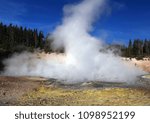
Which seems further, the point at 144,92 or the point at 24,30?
the point at 24,30

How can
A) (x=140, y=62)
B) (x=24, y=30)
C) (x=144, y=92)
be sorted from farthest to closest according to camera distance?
(x=24, y=30) → (x=140, y=62) → (x=144, y=92)

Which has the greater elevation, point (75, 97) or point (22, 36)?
point (22, 36)

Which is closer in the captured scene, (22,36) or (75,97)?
(75,97)

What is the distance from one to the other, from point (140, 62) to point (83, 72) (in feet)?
136

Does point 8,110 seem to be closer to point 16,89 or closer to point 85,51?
point 16,89

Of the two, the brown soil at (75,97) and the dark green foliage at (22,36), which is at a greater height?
the dark green foliage at (22,36)

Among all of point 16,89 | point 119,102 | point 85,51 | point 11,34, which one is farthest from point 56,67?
point 11,34

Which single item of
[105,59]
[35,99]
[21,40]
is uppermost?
[21,40]

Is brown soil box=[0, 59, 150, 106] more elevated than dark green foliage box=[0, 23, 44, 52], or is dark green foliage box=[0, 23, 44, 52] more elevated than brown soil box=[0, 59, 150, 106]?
dark green foliage box=[0, 23, 44, 52]

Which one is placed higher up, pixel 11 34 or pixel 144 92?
pixel 11 34

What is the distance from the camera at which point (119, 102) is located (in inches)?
886

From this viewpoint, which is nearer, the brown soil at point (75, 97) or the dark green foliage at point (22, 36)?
the brown soil at point (75, 97)

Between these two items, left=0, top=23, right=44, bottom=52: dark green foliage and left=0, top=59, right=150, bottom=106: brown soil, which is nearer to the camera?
left=0, top=59, right=150, bottom=106: brown soil

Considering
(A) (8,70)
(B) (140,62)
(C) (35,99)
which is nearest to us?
(C) (35,99)
